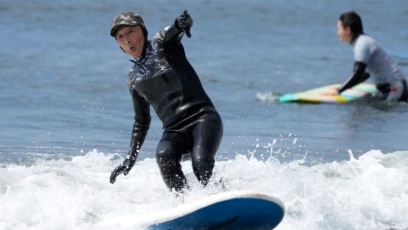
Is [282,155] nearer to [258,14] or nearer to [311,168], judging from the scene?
[311,168]

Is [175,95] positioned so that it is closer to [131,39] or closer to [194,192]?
[131,39]

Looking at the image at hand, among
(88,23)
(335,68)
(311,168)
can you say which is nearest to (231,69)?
(335,68)

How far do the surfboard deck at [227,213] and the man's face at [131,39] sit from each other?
1.18 metres

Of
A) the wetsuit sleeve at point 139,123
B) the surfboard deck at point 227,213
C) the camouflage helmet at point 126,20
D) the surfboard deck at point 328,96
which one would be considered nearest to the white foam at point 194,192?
the surfboard deck at point 227,213

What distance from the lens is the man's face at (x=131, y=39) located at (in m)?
6.95

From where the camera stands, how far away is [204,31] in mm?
25594

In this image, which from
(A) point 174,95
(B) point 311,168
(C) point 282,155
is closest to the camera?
(A) point 174,95

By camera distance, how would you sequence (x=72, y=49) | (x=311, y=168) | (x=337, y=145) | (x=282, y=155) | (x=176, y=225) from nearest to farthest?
(x=176, y=225)
(x=311, y=168)
(x=282, y=155)
(x=337, y=145)
(x=72, y=49)

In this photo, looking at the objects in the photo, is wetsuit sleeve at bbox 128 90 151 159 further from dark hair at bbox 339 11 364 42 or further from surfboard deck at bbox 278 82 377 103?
surfboard deck at bbox 278 82 377 103

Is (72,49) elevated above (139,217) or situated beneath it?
situated beneath

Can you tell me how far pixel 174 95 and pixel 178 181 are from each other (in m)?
0.61

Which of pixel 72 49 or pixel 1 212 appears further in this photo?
pixel 72 49

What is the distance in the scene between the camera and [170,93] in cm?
707

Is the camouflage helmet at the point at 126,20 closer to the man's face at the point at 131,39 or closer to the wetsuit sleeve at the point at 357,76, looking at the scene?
the man's face at the point at 131,39
